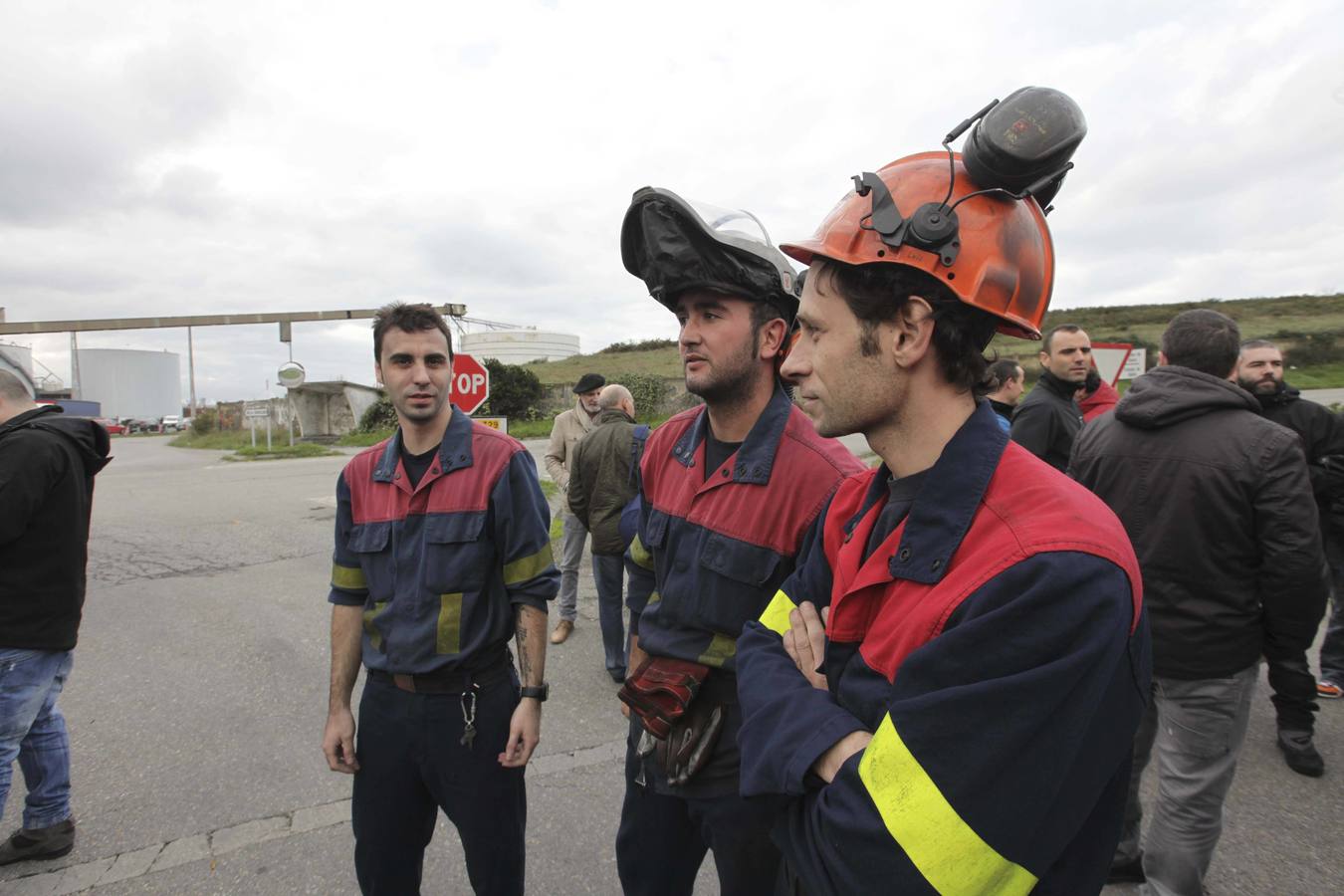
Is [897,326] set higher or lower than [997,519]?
Result: higher

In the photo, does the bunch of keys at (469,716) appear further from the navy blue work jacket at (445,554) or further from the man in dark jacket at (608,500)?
the man in dark jacket at (608,500)

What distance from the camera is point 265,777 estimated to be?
359 centimetres

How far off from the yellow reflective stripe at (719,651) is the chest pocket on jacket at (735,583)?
0.08 feet

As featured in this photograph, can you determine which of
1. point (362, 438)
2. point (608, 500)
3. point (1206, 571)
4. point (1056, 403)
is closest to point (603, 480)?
point (608, 500)

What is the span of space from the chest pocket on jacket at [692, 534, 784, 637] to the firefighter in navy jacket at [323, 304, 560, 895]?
0.75 meters

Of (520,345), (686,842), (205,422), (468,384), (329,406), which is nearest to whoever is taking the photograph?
(686,842)

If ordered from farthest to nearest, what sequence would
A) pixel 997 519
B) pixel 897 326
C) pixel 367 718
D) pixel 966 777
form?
pixel 367 718 < pixel 897 326 < pixel 997 519 < pixel 966 777

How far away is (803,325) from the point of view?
1.44 meters

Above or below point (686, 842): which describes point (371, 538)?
above

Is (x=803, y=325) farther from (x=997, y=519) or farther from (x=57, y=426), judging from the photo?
(x=57, y=426)

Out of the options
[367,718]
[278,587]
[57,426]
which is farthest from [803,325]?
[278,587]

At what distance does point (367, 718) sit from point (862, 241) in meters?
2.12

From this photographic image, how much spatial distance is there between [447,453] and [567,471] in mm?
4018

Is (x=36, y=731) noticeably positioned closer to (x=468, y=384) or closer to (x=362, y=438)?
(x=468, y=384)
